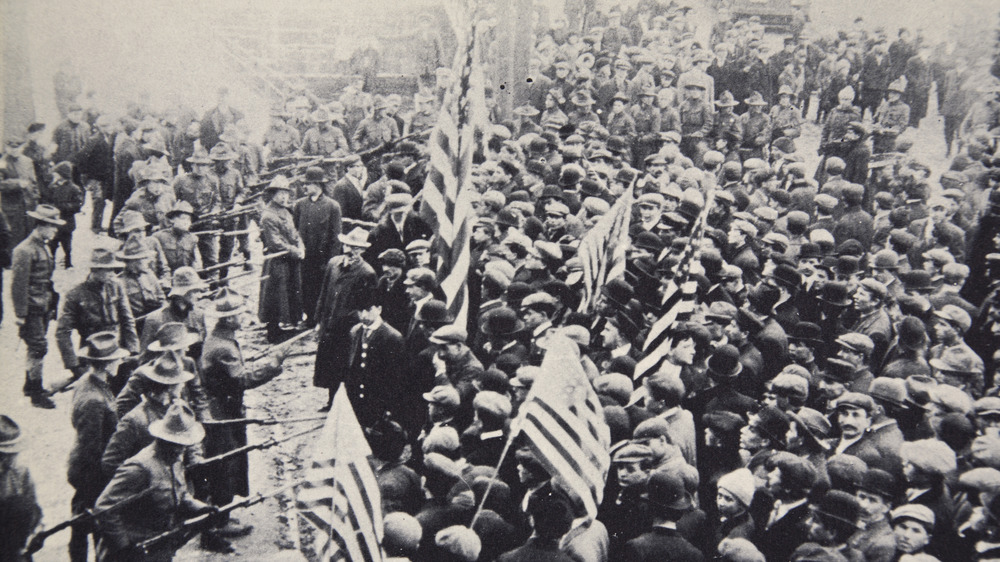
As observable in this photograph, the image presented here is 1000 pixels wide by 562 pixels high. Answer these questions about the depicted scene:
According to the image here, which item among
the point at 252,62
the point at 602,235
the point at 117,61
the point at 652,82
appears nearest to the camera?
the point at 602,235

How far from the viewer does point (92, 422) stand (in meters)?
4.86

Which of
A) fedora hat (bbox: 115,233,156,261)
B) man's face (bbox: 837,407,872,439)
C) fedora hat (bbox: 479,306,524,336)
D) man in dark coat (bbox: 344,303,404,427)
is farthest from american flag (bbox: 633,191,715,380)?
fedora hat (bbox: 115,233,156,261)

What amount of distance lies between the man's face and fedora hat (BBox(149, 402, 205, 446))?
4438mm

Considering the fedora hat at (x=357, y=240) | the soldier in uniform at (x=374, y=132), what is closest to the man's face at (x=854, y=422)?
the fedora hat at (x=357, y=240)

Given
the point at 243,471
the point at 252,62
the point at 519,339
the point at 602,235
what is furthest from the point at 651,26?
the point at 243,471

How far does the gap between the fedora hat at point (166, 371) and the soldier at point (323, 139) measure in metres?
7.65

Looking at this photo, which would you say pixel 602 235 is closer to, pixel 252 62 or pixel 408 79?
pixel 252 62

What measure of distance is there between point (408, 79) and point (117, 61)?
26.0 ft

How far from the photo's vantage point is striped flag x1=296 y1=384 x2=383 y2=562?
411 cm

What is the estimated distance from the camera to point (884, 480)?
167 inches

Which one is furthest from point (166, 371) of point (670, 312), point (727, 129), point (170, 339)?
point (727, 129)

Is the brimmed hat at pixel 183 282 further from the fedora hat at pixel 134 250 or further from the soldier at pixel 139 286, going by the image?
the fedora hat at pixel 134 250

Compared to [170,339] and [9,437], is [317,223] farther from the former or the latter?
[9,437]

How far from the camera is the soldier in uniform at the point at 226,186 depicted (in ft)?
35.4
